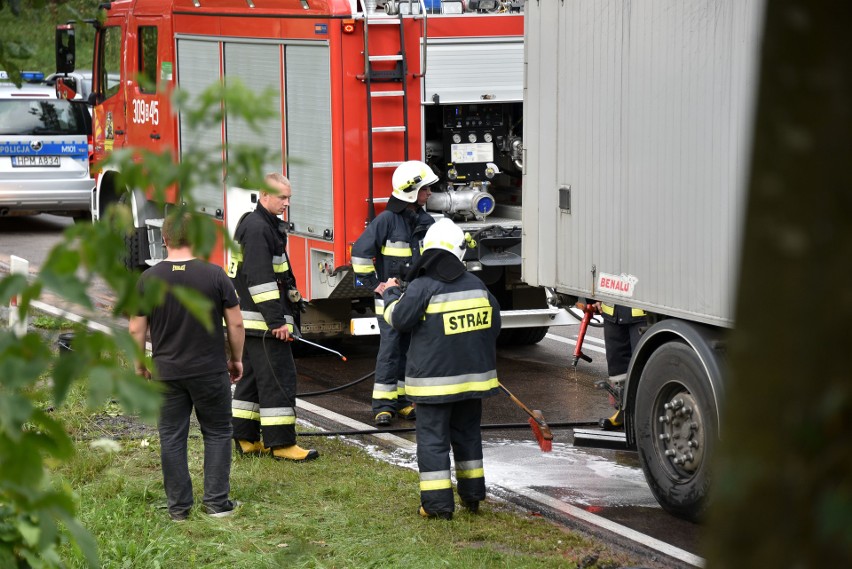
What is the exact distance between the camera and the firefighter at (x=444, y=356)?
20.3ft

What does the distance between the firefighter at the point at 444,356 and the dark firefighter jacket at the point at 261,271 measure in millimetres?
1285

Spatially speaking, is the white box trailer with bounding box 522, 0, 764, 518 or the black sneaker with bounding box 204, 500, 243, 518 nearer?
the white box trailer with bounding box 522, 0, 764, 518

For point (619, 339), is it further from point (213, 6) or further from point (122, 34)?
point (122, 34)

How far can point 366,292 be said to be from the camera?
9.87 meters

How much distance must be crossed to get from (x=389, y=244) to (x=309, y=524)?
2.91m

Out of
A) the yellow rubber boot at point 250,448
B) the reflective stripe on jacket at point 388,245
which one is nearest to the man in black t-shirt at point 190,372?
the yellow rubber boot at point 250,448

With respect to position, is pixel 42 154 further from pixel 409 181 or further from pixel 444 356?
pixel 444 356

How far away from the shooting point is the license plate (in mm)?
17641

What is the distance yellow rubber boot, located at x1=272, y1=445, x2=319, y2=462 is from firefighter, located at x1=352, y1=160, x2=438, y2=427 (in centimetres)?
109

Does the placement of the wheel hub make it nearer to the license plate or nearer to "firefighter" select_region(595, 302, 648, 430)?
"firefighter" select_region(595, 302, 648, 430)

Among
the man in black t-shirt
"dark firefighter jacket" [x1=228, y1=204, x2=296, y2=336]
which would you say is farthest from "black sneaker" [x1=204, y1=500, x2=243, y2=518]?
"dark firefighter jacket" [x1=228, y1=204, x2=296, y2=336]

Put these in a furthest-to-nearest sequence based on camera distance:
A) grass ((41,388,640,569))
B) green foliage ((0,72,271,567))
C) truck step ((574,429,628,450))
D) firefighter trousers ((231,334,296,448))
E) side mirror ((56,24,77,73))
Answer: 1. side mirror ((56,24,77,73))
2. firefighter trousers ((231,334,296,448))
3. truck step ((574,429,628,450))
4. grass ((41,388,640,569))
5. green foliage ((0,72,271,567))

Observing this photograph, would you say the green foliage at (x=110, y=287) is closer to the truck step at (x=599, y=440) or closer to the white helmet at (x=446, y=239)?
the white helmet at (x=446, y=239)

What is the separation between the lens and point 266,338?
7457 millimetres
